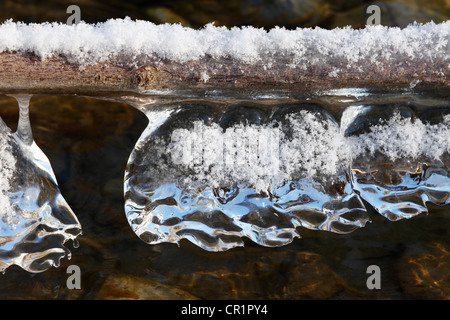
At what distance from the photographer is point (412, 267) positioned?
7.31ft

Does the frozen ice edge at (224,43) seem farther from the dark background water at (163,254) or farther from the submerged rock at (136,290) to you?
the submerged rock at (136,290)

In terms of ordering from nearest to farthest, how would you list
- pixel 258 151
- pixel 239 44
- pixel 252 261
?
pixel 239 44, pixel 258 151, pixel 252 261

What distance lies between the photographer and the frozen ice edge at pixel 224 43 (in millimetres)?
1609

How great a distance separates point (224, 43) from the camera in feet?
5.52

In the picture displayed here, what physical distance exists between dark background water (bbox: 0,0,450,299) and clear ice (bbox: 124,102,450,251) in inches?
14.8

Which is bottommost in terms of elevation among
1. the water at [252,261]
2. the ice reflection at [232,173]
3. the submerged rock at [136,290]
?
the submerged rock at [136,290]

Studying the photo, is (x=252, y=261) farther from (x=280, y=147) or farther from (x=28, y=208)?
(x=28, y=208)

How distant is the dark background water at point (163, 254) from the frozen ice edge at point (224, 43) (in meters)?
1.03

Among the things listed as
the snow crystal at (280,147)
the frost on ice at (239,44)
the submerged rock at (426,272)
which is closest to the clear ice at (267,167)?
the snow crystal at (280,147)

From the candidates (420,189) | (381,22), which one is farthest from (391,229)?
(381,22)

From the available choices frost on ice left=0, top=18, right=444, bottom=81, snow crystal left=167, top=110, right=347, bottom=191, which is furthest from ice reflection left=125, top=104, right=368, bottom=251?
frost on ice left=0, top=18, right=444, bottom=81

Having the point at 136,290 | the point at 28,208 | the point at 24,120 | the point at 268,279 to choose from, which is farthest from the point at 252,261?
the point at 24,120

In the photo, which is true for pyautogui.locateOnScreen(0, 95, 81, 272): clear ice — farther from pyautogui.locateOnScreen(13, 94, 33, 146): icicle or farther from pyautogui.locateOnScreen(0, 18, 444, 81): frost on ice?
pyautogui.locateOnScreen(0, 18, 444, 81): frost on ice

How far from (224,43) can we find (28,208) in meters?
1.23
